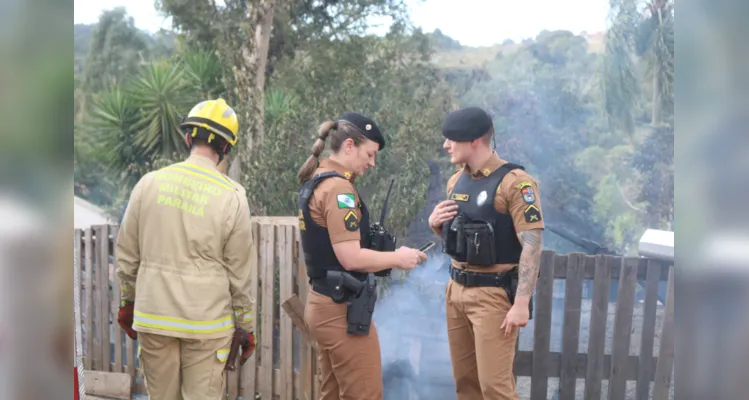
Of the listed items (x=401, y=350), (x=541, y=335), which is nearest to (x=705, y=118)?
(x=541, y=335)

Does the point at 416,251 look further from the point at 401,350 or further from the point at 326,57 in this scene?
the point at 326,57

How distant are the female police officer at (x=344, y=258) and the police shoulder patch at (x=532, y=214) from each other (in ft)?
1.94

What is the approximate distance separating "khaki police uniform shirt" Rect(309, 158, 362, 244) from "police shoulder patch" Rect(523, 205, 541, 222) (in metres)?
0.85

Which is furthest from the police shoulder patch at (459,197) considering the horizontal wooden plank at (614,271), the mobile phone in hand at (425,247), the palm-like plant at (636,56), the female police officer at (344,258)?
the palm-like plant at (636,56)

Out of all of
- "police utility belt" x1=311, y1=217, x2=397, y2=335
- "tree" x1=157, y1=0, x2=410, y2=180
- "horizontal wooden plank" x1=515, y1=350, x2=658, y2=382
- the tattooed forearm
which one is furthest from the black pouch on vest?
"tree" x1=157, y1=0, x2=410, y2=180

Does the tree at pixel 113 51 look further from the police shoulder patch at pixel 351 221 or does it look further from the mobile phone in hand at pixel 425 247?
the police shoulder patch at pixel 351 221

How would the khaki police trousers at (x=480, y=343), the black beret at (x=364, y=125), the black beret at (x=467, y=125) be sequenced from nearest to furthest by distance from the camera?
1. the black beret at (x=364, y=125)
2. the khaki police trousers at (x=480, y=343)
3. the black beret at (x=467, y=125)

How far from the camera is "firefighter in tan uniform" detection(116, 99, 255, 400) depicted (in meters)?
3.00

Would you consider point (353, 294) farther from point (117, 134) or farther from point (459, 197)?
point (117, 134)

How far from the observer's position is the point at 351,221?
3.18 meters

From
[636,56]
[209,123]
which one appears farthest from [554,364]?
[636,56]

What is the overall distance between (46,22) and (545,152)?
→ 609 centimetres

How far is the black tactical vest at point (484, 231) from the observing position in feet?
11.6

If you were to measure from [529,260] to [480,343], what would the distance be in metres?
0.50
